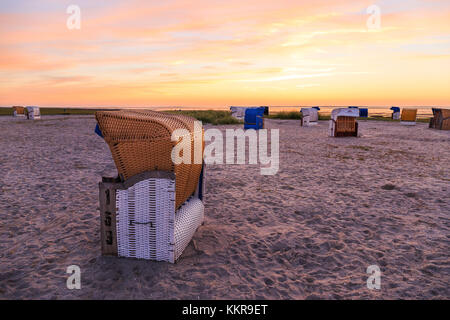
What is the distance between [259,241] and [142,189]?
187cm

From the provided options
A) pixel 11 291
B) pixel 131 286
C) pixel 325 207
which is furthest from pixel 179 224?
pixel 325 207

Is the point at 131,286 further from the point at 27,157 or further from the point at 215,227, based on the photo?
the point at 27,157

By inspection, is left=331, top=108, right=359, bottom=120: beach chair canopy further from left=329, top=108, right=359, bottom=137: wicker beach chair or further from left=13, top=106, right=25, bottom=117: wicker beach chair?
left=13, top=106, right=25, bottom=117: wicker beach chair

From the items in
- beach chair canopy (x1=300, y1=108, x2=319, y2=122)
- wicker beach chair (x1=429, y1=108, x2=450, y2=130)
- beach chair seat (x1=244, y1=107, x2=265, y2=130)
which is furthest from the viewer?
beach chair canopy (x1=300, y1=108, x2=319, y2=122)

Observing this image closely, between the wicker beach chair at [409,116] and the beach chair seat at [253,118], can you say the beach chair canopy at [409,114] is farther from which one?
the beach chair seat at [253,118]

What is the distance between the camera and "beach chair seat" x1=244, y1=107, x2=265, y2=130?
22.6 metres

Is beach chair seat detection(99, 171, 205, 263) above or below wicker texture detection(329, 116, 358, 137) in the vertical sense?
below

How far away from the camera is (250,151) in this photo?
1261cm

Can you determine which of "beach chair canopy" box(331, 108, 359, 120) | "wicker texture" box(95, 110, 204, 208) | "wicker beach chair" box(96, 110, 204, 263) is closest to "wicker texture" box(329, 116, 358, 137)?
"beach chair canopy" box(331, 108, 359, 120)

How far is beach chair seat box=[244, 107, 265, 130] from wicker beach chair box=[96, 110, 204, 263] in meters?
19.3

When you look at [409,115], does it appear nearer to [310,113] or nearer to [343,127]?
[310,113]

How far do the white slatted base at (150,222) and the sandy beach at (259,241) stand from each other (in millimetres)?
144

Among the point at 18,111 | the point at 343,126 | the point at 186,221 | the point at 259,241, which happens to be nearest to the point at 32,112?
the point at 18,111
